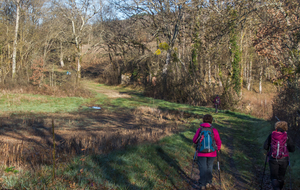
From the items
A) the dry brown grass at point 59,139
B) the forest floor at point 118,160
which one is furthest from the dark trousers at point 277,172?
the dry brown grass at point 59,139

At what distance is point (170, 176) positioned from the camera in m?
6.41

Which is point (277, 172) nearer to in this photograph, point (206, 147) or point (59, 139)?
point (206, 147)

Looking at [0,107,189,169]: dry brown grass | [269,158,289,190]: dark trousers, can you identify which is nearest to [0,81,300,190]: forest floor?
[0,107,189,169]: dry brown grass

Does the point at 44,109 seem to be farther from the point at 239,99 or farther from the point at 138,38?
the point at 138,38

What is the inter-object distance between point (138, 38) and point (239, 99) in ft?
64.1

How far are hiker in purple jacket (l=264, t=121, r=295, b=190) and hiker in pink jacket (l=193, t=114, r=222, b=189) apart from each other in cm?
113

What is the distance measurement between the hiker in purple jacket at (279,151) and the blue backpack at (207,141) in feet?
4.06

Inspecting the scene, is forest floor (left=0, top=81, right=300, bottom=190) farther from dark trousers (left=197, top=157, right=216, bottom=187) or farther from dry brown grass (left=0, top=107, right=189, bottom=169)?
dark trousers (left=197, top=157, right=216, bottom=187)

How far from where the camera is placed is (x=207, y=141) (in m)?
5.14

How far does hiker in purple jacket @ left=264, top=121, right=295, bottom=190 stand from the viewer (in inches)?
202

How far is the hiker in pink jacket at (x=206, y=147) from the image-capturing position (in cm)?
516

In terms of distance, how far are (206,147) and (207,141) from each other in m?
0.13

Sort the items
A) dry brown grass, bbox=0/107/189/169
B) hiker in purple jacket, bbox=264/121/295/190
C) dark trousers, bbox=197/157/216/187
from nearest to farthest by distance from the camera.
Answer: hiker in purple jacket, bbox=264/121/295/190 < dark trousers, bbox=197/157/216/187 < dry brown grass, bbox=0/107/189/169

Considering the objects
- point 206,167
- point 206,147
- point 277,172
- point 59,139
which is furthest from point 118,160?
point 59,139
